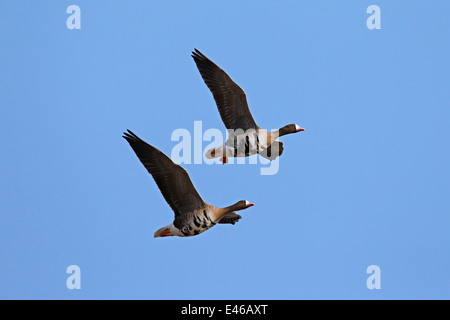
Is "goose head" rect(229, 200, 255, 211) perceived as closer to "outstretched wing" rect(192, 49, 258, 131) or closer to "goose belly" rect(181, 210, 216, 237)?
"goose belly" rect(181, 210, 216, 237)

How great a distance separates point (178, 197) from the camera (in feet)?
37.1

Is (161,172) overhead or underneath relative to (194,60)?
underneath

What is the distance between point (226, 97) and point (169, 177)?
7.24 ft

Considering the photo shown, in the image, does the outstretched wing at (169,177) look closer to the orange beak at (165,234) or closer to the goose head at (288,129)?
the orange beak at (165,234)

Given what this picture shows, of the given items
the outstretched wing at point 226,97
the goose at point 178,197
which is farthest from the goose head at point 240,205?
the outstretched wing at point 226,97

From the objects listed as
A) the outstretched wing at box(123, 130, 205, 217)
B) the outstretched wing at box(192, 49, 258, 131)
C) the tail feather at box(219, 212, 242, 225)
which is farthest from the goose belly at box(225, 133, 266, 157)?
the outstretched wing at box(123, 130, 205, 217)

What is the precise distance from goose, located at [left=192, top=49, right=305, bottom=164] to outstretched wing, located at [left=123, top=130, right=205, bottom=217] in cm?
155

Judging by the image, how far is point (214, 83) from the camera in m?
12.8

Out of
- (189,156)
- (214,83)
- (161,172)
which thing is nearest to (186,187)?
(161,172)

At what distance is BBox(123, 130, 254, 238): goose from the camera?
36.3 ft

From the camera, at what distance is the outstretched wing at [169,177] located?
11.0 meters

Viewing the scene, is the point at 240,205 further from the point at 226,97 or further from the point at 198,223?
the point at 226,97
